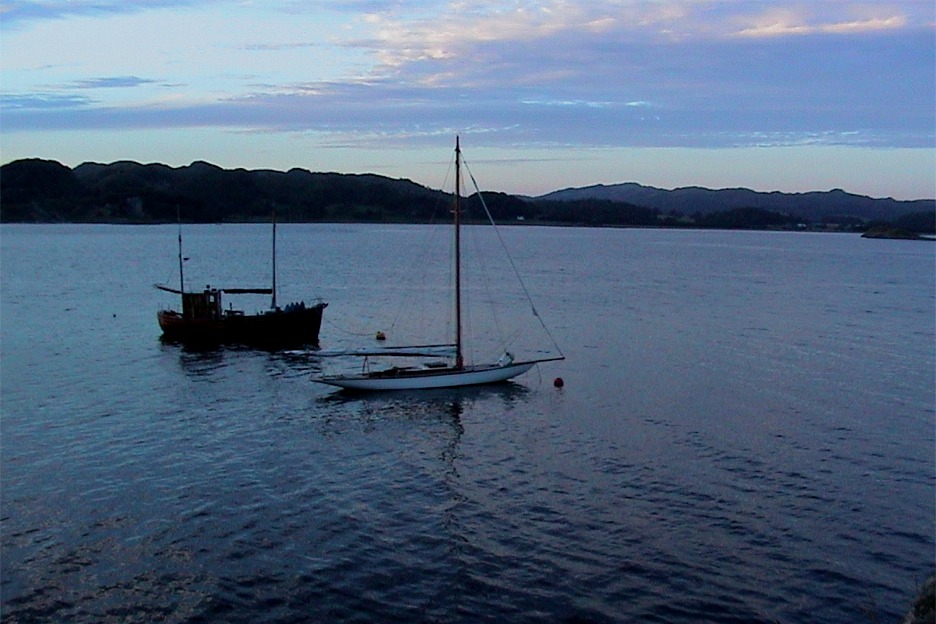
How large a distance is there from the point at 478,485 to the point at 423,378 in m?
12.0

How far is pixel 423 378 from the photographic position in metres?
36.0

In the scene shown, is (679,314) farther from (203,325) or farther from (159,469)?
(159,469)

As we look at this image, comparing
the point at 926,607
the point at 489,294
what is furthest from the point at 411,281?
the point at 926,607

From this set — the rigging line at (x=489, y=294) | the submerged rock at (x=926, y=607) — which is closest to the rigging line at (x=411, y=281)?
the rigging line at (x=489, y=294)

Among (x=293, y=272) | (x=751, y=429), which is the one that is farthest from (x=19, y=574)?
(x=293, y=272)

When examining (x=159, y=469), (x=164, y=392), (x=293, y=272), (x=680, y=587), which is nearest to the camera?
(x=680, y=587)

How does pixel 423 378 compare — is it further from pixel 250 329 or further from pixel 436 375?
pixel 250 329

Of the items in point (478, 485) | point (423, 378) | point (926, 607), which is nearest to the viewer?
point (926, 607)

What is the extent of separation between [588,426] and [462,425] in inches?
174

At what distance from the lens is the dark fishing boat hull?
156 feet

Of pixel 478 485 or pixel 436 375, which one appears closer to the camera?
pixel 478 485

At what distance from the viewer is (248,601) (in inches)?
669

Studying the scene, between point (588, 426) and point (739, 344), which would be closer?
point (588, 426)

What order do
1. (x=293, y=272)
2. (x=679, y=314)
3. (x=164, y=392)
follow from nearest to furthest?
(x=164, y=392)
(x=679, y=314)
(x=293, y=272)
